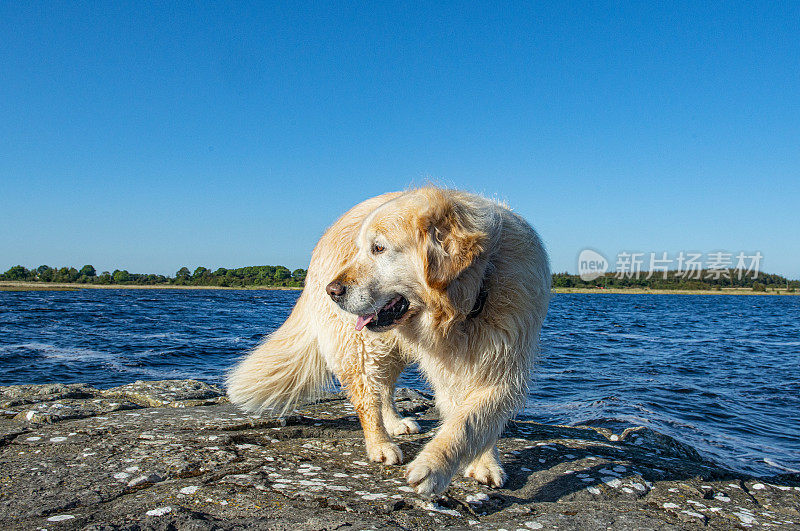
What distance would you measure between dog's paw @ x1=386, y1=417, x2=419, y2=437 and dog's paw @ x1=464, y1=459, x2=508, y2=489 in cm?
142

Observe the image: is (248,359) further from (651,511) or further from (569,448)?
(651,511)

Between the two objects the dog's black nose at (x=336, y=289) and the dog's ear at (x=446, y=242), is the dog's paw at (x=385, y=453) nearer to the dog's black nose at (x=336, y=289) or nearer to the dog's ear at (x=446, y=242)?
the dog's black nose at (x=336, y=289)

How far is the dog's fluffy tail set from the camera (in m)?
5.77

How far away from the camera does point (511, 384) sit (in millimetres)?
4230

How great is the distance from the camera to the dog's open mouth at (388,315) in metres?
4.25

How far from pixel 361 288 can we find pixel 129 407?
4.10 metres

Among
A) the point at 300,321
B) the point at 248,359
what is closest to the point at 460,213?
the point at 300,321

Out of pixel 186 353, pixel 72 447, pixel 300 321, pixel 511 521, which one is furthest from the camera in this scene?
pixel 186 353

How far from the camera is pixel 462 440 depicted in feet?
12.5

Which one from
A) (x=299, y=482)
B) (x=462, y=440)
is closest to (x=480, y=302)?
(x=462, y=440)

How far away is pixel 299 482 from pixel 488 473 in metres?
1.54

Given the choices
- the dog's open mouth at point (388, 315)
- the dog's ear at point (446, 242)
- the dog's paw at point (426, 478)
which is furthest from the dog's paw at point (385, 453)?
the dog's ear at point (446, 242)

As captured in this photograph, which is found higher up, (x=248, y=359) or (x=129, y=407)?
(x=248, y=359)

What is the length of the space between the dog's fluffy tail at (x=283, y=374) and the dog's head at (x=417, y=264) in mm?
1672
